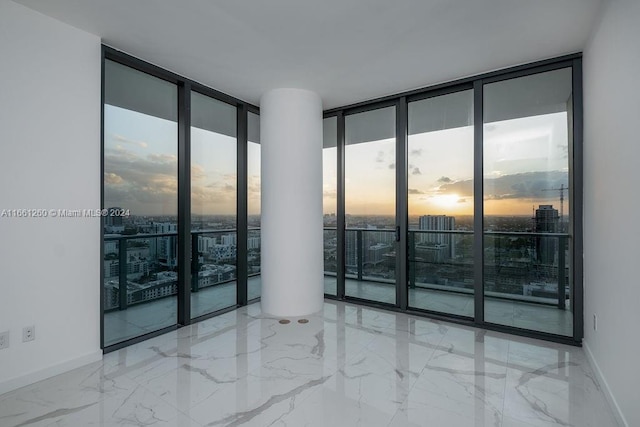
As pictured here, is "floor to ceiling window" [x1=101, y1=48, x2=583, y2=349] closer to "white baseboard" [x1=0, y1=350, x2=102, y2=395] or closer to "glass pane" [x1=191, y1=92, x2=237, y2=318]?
"glass pane" [x1=191, y1=92, x2=237, y2=318]

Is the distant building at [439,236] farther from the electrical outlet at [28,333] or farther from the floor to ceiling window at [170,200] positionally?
the electrical outlet at [28,333]

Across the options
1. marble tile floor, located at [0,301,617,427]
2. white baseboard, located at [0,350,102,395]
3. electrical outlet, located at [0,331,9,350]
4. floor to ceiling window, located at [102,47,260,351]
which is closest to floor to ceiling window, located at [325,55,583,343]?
marble tile floor, located at [0,301,617,427]

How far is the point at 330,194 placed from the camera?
461cm

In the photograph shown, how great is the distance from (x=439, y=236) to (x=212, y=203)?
2840 mm

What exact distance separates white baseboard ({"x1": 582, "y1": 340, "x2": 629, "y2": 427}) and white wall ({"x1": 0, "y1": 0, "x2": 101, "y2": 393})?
12.3ft

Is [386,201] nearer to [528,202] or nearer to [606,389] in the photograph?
[528,202]

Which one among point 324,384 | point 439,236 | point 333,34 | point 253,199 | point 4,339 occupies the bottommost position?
point 324,384

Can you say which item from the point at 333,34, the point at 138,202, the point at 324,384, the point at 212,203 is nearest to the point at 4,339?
the point at 138,202

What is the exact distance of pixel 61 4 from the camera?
2.31m

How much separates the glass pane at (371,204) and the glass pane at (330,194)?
0.17 m

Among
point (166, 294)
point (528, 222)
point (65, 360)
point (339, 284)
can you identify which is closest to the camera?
point (65, 360)

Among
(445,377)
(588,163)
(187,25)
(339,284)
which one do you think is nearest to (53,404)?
(445,377)

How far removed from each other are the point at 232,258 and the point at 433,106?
3.20m

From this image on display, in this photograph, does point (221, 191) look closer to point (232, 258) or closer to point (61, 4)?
point (232, 258)
